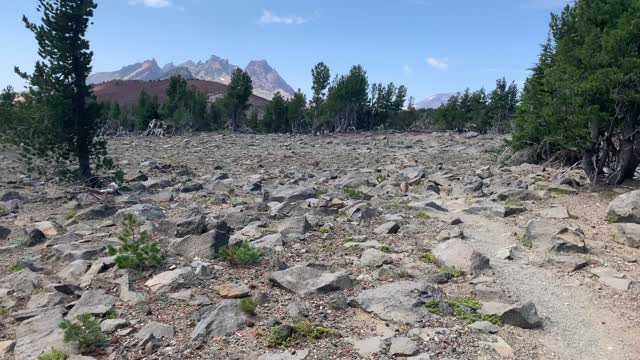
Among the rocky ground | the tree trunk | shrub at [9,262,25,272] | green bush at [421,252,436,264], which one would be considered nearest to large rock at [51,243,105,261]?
the rocky ground

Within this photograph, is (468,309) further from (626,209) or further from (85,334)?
(626,209)

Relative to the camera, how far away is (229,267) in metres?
11.6

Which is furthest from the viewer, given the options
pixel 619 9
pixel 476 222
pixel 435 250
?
pixel 619 9

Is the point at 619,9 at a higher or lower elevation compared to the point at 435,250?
higher

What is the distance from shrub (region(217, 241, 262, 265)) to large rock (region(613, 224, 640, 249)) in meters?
10.3

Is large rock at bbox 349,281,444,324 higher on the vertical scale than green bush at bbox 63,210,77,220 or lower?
higher

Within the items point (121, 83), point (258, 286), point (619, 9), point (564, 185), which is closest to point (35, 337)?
point (258, 286)

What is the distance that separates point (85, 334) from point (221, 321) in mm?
2239

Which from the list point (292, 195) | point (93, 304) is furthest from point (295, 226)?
point (93, 304)

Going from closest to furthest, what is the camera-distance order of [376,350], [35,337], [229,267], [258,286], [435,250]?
[376,350] → [35,337] → [258,286] → [229,267] → [435,250]

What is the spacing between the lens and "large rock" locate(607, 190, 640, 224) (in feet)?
48.9

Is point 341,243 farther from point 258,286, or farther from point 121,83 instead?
point 121,83

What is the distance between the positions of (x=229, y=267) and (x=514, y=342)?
259 inches

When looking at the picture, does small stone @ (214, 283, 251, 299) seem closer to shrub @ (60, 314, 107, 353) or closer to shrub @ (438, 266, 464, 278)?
shrub @ (60, 314, 107, 353)
